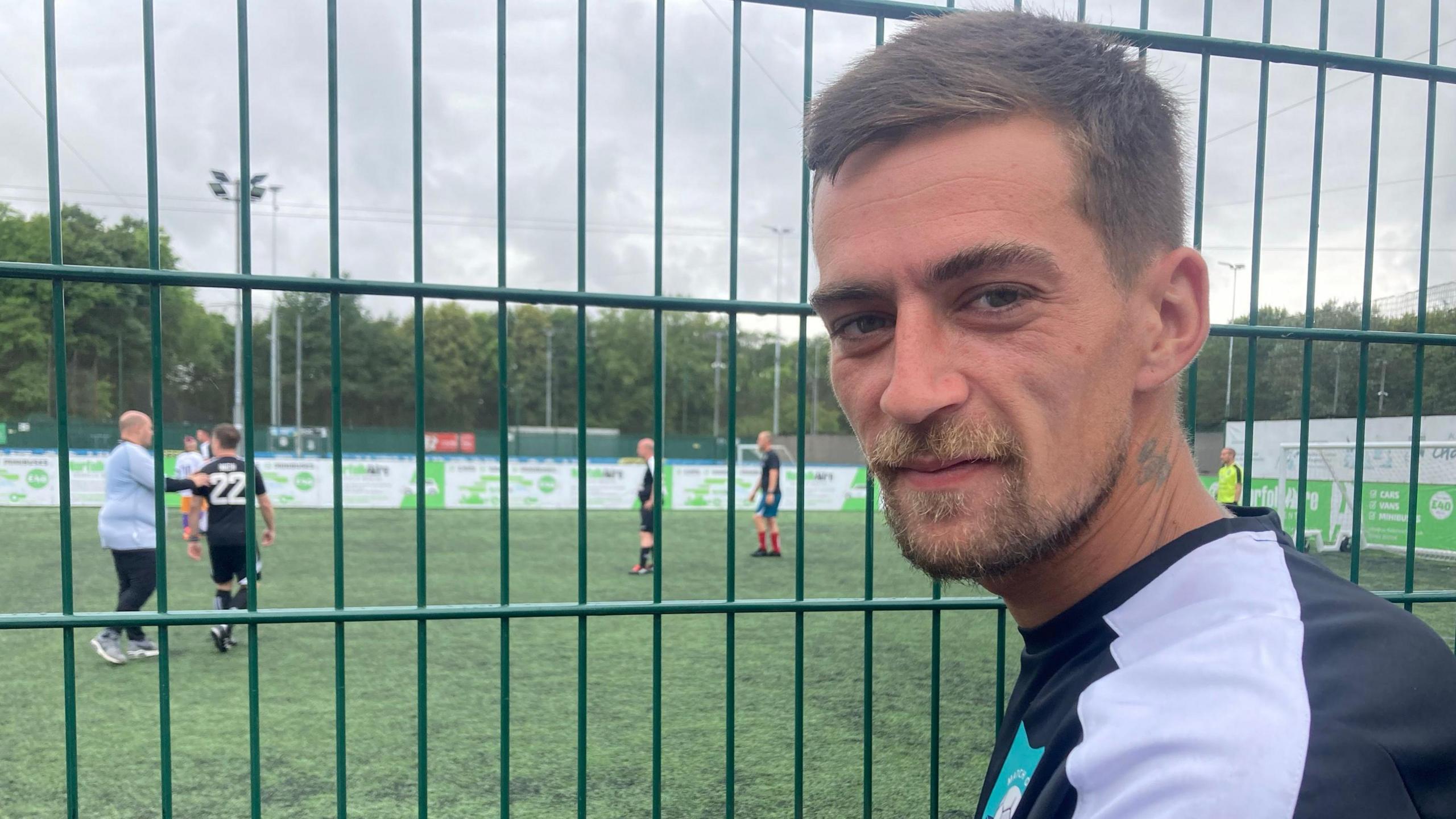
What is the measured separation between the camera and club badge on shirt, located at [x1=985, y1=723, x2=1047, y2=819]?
41.4 inches

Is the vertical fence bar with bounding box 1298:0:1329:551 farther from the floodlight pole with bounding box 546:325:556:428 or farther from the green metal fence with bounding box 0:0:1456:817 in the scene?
the floodlight pole with bounding box 546:325:556:428

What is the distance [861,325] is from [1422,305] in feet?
7.12

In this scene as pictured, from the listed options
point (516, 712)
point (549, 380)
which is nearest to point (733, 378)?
point (516, 712)

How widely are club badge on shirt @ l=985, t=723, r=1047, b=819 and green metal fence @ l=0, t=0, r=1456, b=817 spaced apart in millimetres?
Answer: 837

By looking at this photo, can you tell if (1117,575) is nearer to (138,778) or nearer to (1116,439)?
(1116,439)

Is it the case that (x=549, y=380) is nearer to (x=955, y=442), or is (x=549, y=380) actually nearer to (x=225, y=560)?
(x=225, y=560)

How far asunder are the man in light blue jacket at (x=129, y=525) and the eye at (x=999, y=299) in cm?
691

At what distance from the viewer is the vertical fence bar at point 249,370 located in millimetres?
1867

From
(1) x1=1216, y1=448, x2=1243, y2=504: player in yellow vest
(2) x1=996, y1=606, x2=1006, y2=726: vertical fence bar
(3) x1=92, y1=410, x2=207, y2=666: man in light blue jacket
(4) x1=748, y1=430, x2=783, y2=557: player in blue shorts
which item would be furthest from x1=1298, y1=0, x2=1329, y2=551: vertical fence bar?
(4) x1=748, y1=430, x2=783, y2=557: player in blue shorts

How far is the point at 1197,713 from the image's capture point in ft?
2.42

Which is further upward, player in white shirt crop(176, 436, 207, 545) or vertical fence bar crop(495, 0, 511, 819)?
vertical fence bar crop(495, 0, 511, 819)

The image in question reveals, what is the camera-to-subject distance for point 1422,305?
2.47m

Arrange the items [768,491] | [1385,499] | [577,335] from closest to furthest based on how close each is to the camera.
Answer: [577,335], [1385,499], [768,491]

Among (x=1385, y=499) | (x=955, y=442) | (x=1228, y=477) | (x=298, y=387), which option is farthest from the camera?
(x=298, y=387)
